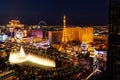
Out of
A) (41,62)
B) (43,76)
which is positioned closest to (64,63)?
(41,62)

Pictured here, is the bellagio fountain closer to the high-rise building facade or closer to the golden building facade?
the high-rise building facade

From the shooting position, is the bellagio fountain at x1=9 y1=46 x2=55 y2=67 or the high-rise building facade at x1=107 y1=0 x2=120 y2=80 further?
the bellagio fountain at x1=9 y1=46 x2=55 y2=67

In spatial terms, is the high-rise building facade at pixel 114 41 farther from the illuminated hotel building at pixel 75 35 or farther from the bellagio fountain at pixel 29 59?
the illuminated hotel building at pixel 75 35

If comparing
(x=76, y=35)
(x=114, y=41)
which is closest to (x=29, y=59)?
(x=114, y=41)

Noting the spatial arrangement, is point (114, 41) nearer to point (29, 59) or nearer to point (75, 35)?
point (29, 59)

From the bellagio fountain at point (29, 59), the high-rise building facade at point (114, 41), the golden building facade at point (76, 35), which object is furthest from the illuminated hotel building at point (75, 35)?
the high-rise building facade at point (114, 41)

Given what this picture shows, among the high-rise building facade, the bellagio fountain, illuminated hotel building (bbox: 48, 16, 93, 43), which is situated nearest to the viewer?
the high-rise building facade

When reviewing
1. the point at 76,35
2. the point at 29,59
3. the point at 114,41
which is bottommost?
the point at 29,59

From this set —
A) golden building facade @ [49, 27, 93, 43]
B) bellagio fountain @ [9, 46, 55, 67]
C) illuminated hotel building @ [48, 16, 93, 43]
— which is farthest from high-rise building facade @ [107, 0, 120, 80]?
golden building facade @ [49, 27, 93, 43]

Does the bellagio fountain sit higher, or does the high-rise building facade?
the high-rise building facade
